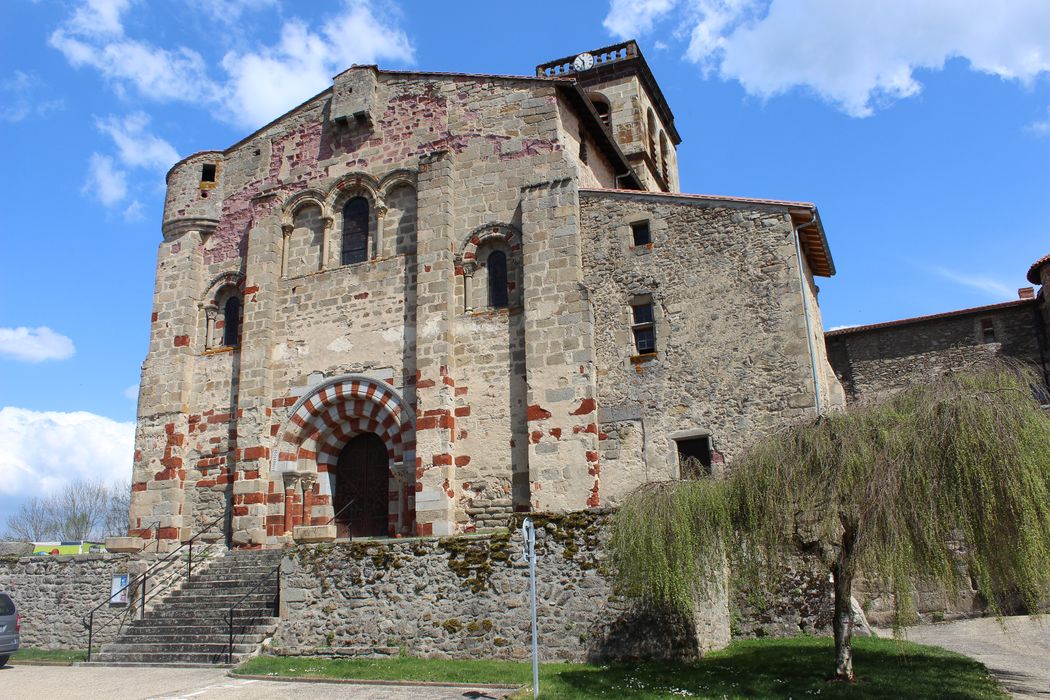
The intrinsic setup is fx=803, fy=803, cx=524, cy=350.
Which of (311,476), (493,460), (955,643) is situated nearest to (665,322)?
(493,460)

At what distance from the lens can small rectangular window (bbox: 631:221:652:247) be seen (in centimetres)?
1554

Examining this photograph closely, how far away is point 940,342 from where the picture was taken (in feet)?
72.3

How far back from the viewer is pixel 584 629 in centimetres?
1103

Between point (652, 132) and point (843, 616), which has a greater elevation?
point (652, 132)

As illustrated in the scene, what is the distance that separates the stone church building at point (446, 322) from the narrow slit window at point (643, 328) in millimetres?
45

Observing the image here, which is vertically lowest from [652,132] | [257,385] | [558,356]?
[558,356]

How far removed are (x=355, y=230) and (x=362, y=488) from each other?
5.86 metres

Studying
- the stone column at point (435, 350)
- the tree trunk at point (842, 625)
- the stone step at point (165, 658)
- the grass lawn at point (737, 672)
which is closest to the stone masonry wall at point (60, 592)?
the stone step at point (165, 658)

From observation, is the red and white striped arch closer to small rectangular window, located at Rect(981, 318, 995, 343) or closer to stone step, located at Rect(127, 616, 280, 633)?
stone step, located at Rect(127, 616, 280, 633)

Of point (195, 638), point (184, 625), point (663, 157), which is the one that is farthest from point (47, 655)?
point (663, 157)

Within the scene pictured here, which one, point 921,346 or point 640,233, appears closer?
point 640,233

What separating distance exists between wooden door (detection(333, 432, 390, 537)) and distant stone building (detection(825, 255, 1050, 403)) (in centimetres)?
1271

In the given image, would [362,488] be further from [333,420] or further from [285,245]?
[285,245]

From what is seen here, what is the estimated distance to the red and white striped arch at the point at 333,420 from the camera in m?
16.7
